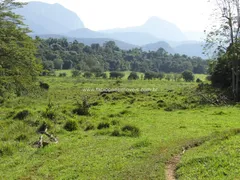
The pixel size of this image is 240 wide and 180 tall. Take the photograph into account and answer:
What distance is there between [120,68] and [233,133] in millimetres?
121031

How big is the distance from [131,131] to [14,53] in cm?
956

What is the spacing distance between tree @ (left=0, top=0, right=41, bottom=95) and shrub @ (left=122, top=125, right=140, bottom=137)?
8300 mm

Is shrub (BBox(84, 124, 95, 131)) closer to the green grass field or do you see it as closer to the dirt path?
the green grass field

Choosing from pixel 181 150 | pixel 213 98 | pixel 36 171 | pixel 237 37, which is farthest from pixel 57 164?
pixel 237 37

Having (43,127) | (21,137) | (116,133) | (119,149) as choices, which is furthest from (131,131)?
(21,137)

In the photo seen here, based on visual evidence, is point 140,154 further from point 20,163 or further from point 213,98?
point 213,98

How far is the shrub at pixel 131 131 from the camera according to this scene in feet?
50.0

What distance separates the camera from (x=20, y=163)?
37.7 feet

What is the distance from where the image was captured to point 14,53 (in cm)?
1800

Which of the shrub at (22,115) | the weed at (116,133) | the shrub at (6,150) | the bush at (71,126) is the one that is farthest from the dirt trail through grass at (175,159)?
the shrub at (22,115)

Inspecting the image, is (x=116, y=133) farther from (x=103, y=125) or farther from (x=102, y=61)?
(x=102, y=61)

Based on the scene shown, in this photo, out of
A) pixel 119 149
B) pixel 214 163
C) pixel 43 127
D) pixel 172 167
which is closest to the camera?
pixel 214 163

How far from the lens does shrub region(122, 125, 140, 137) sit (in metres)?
15.3

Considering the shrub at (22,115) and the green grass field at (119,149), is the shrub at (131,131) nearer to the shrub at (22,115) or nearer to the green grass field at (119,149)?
the green grass field at (119,149)
